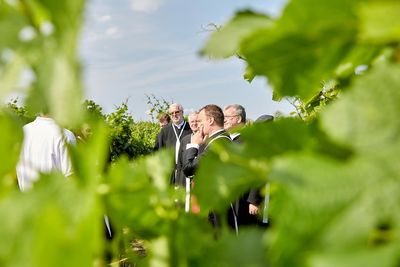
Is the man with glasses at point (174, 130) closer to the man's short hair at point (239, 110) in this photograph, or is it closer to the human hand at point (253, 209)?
the man's short hair at point (239, 110)

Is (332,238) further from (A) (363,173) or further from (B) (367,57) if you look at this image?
(B) (367,57)

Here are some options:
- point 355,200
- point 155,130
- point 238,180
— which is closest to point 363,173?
point 355,200

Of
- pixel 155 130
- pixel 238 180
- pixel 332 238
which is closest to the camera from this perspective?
pixel 332 238

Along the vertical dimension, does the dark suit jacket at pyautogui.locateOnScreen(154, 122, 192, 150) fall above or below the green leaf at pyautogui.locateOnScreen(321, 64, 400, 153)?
above

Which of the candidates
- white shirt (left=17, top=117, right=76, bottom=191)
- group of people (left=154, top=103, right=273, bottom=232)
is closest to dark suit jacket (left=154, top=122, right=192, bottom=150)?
group of people (left=154, top=103, right=273, bottom=232)

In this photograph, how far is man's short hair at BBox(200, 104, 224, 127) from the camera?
17.6 feet

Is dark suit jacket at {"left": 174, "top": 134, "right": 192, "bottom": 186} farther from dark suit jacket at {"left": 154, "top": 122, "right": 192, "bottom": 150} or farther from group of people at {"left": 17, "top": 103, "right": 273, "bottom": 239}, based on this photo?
dark suit jacket at {"left": 154, "top": 122, "right": 192, "bottom": 150}

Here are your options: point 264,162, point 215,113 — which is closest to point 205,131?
point 215,113

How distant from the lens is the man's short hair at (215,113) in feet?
17.6

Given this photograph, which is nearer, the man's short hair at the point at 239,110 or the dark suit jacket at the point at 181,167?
the man's short hair at the point at 239,110

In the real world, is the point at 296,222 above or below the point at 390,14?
below

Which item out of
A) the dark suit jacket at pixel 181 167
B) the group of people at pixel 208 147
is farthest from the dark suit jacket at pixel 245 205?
the dark suit jacket at pixel 181 167

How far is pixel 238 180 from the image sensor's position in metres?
0.46

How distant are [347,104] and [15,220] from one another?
0.76ft
